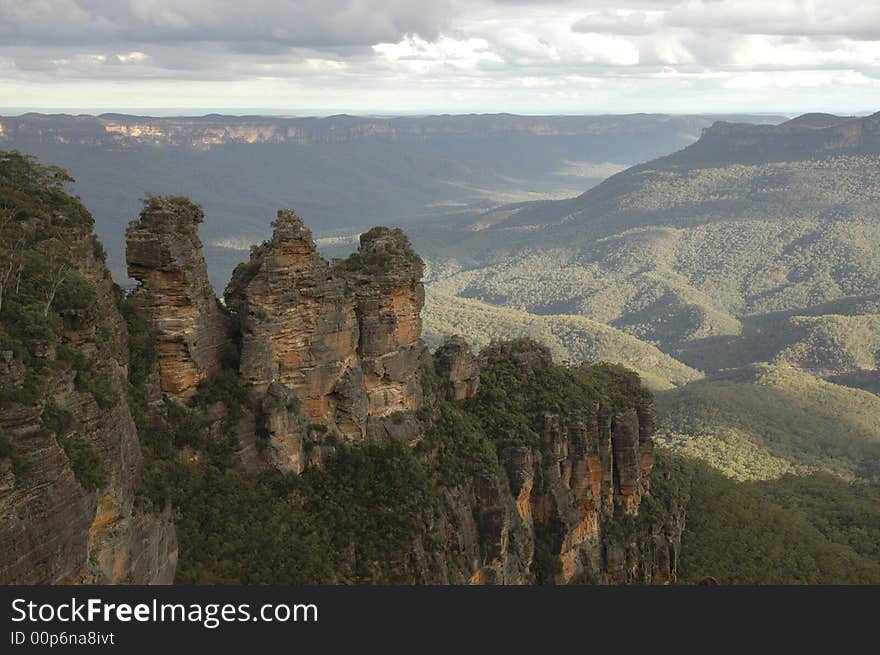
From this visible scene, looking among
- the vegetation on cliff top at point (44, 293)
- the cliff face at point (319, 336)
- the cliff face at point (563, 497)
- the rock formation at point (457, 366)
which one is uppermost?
the vegetation on cliff top at point (44, 293)

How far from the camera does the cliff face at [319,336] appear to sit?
35812 mm

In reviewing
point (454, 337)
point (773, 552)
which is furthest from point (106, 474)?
point (773, 552)

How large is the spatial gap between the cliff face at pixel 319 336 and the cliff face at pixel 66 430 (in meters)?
6.62

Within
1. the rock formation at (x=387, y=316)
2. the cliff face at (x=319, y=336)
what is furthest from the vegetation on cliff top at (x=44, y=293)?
the rock formation at (x=387, y=316)

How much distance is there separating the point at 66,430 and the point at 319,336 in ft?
48.1

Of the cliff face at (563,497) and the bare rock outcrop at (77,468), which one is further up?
the bare rock outcrop at (77,468)

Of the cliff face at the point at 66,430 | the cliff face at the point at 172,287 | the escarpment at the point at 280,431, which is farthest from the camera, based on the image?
the cliff face at the point at 172,287

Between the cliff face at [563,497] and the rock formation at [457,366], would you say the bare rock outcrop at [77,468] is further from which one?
the rock formation at [457,366]

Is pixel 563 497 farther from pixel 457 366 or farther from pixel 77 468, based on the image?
pixel 77 468

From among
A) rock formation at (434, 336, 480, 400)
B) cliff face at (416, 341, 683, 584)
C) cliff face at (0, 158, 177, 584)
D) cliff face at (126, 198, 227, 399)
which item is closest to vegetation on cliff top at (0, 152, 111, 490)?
cliff face at (0, 158, 177, 584)

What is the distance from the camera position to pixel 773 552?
55.5m

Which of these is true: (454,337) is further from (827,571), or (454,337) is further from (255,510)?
(827,571)

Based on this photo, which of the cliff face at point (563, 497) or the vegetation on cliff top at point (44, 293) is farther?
the cliff face at point (563, 497)

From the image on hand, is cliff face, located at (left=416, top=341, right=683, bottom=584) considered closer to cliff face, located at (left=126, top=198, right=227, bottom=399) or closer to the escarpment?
the escarpment
